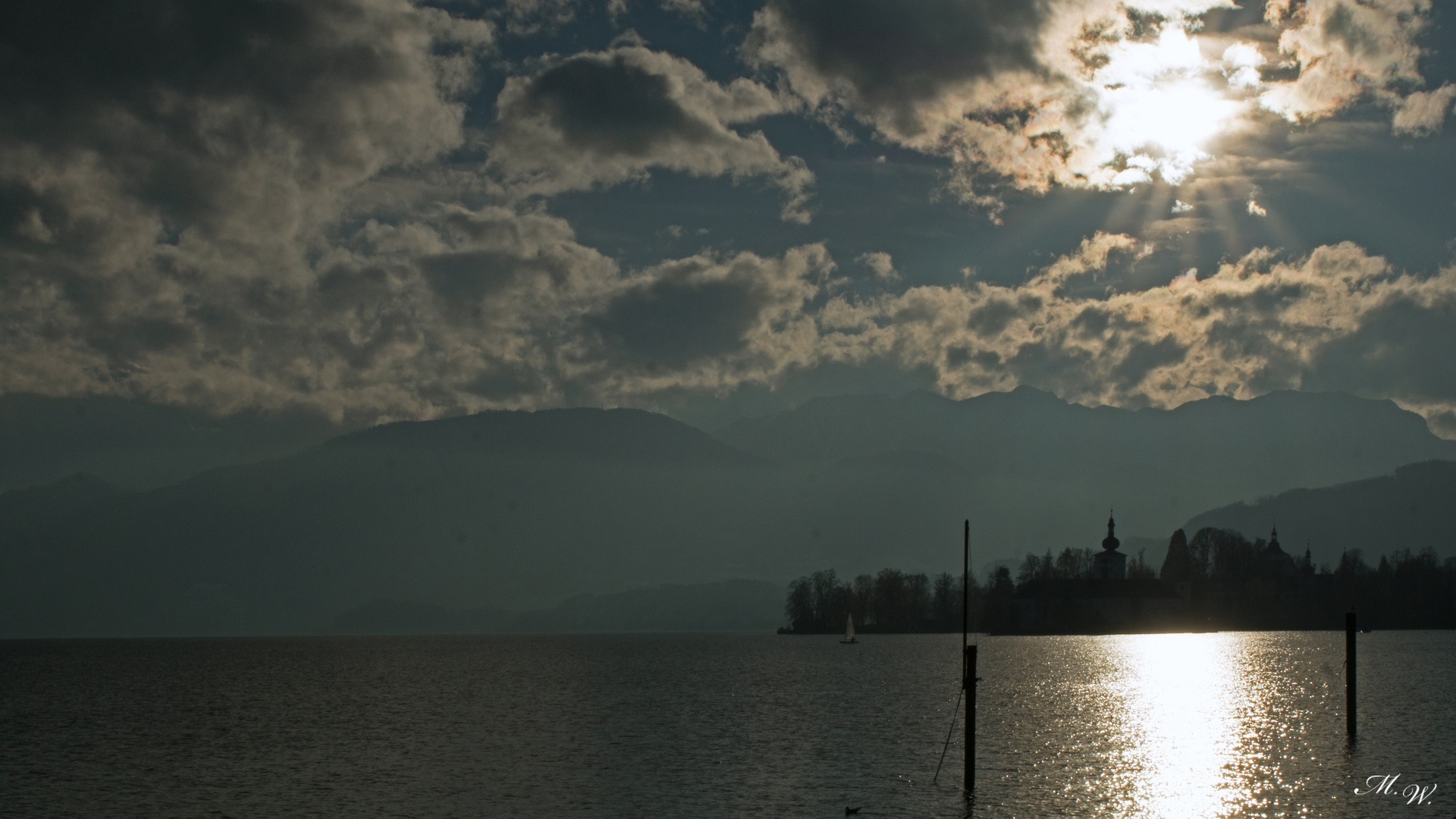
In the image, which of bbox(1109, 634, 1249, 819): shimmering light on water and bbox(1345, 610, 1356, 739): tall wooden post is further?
bbox(1345, 610, 1356, 739): tall wooden post

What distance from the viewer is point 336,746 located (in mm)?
70500

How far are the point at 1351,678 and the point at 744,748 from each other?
1375 inches

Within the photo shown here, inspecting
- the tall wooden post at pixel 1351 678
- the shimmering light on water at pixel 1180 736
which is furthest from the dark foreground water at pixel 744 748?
the tall wooden post at pixel 1351 678

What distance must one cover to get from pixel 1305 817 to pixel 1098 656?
129 metres

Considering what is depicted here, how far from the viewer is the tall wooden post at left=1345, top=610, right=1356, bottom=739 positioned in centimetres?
6600

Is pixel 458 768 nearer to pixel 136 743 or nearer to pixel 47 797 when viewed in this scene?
pixel 47 797

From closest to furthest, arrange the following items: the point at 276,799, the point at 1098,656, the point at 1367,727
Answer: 1. the point at 276,799
2. the point at 1367,727
3. the point at 1098,656

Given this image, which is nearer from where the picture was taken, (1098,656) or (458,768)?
(458,768)

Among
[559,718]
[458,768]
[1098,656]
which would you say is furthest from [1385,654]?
[458,768]

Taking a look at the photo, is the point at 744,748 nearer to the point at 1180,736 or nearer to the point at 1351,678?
the point at 1180,736

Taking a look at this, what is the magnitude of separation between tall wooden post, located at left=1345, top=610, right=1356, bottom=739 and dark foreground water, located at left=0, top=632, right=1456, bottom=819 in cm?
98
